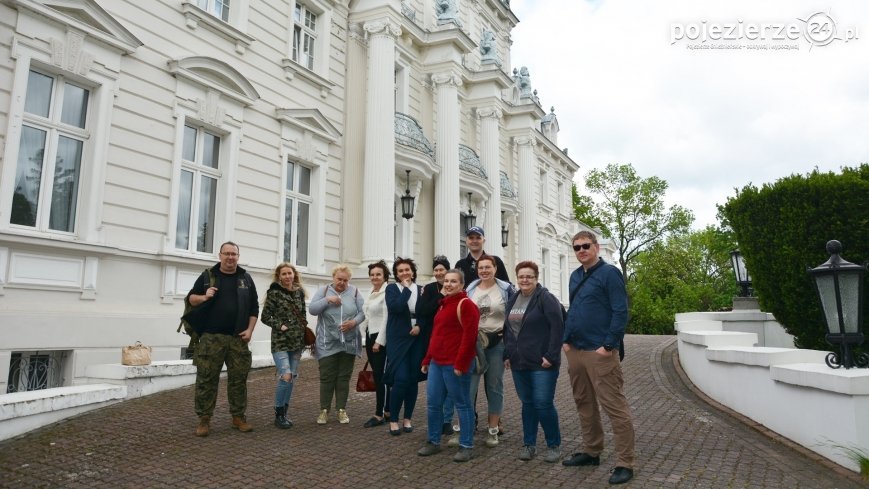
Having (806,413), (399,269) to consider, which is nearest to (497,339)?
(399,269)

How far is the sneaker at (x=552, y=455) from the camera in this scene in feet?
17.0

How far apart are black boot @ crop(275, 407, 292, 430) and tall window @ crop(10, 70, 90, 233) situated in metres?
4.50

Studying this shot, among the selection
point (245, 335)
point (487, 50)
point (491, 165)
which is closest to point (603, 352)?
point (245, 335)

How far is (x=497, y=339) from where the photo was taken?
573 cm

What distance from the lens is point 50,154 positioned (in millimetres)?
8102

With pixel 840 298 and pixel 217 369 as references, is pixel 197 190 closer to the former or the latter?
pixel 217 369

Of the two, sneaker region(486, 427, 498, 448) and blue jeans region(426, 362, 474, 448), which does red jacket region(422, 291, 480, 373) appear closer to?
blue jeans region(426, 362, 474, 448)

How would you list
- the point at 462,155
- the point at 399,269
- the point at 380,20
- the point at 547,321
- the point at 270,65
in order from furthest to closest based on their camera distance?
1. the point at 462,155
2. the point at 380,20
3. the point at 270,65
4. the point at 399,269
5. the point at 547,321

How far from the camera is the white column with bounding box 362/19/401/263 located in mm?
14172

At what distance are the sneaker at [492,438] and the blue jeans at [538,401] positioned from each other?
45cm

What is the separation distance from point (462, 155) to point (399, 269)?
13.4 metres

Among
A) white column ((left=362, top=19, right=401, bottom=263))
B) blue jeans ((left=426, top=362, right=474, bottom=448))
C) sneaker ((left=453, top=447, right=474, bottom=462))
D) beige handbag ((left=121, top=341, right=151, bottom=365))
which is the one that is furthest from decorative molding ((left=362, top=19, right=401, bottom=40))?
sneaker ((left=453, top=447, right=474, bottom=462))

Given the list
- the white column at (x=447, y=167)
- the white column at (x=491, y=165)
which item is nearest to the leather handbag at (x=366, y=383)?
the white column at (x=447, y=167)

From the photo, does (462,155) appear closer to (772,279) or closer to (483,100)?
(483,100)
